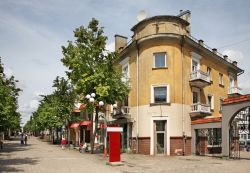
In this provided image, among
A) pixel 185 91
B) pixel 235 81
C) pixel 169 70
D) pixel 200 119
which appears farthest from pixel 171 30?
pixel 235 81

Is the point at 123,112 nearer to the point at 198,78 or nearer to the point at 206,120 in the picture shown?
the point at 198,78

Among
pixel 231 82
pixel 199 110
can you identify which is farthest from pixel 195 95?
pixel 231 82

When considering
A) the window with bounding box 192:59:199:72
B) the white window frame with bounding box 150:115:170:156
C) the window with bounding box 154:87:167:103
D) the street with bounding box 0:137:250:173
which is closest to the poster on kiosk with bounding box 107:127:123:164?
the street with bounding box 0:137:250:173

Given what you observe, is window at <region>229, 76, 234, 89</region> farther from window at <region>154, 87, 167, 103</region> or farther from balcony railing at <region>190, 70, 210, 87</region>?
window at <region>154, 87, 167, 103</region>

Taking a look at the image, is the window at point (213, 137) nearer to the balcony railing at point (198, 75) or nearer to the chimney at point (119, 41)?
the balcony railing at point (198, 75)

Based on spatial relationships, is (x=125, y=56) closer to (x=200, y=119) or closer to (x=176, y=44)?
(x=176, y=44)

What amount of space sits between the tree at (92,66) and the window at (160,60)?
137 inches

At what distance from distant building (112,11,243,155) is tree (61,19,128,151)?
2520mm

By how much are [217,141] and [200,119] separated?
5.69m

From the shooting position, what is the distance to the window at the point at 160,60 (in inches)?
1182

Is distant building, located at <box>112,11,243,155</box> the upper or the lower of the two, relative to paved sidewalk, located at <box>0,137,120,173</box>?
upper

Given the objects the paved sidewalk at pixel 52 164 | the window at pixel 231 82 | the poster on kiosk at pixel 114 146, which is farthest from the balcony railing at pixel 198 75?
the poster on kiosk at pixel 114 146

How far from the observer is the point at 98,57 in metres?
29.7

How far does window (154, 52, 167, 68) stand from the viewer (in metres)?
30.0
